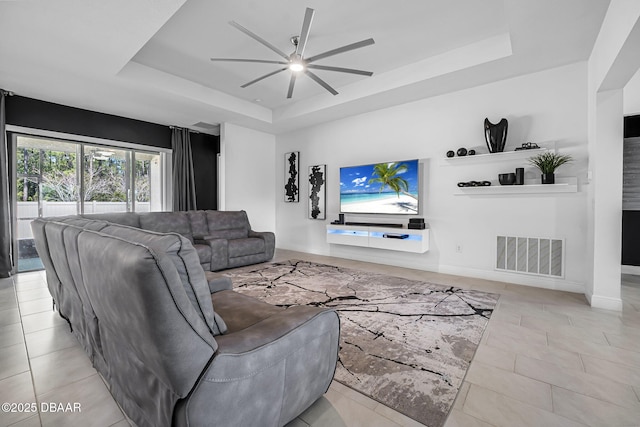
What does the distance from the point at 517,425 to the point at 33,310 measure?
3985 mm

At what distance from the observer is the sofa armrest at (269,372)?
3.23 ft

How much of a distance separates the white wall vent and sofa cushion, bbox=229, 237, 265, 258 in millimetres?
3526

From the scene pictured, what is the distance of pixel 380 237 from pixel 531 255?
1956 mm

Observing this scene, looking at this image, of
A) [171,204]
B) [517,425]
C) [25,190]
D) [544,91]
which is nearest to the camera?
[517,425]

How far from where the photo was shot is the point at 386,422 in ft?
4.59

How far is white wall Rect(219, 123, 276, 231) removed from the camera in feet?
19.1

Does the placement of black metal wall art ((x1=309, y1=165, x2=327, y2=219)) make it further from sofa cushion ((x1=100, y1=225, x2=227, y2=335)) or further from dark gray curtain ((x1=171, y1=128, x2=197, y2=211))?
sofa cushion ((x1=100, y1=225, x2=227, y2=335))

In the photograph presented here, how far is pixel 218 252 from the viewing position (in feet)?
14.5

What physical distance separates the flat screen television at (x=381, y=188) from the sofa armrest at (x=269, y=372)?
347 centimetres

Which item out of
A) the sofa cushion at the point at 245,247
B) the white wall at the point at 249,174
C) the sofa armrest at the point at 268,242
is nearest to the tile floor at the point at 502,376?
the sofa cushion at the point at 245,247

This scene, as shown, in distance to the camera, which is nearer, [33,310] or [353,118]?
[33,310]

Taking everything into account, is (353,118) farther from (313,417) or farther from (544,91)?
(313,417)

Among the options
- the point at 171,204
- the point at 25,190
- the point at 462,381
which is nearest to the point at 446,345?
the point at 462,381

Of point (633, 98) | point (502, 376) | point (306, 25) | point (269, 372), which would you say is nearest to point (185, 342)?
point (269, 372)
